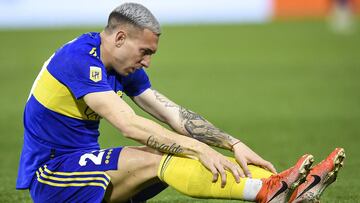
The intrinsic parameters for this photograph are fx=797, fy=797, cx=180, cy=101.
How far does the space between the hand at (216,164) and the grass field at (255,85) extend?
5.63 feet

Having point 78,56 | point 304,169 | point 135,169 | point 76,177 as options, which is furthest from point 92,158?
point 304,169

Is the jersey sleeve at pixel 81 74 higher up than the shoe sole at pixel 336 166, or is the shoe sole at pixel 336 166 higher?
the shoe sole at pixel 336 166

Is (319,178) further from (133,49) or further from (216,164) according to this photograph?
(133,49)

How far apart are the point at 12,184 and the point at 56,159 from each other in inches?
83.0

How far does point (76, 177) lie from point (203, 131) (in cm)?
98

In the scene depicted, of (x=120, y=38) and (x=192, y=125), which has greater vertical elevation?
(x=120, y=38)

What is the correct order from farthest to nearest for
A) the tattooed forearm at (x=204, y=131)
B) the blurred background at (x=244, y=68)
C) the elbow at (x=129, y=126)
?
the blurred background at (x=244, y=68)
the tattooed forearm at (x=204, y=131)
the elbow at (x=129, y=126)

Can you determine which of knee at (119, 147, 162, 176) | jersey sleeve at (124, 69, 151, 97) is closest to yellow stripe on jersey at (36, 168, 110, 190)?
knee at (119, 147, 162, 176)

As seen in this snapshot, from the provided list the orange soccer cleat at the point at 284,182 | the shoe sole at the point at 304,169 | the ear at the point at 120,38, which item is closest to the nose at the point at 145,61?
the ear at the point at 120,38

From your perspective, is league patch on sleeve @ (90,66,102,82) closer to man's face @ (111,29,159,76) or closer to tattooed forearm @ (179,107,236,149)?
man's face @ (111,29,159,76)

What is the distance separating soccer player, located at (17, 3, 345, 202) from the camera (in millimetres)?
4555

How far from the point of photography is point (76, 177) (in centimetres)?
481

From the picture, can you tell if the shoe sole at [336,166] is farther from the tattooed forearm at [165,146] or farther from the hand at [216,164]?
the tattooed forearm at [165,146]

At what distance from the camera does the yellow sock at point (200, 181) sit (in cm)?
453
